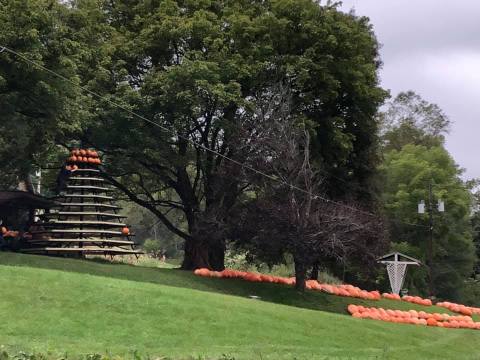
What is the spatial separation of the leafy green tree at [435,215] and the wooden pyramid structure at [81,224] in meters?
25.1

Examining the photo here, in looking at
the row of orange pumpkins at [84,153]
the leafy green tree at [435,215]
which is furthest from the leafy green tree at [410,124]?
the row of orange pumpkins at [84,153]

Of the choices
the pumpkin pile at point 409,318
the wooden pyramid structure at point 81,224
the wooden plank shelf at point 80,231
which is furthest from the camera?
the wooden pyramid structure at point 81,224

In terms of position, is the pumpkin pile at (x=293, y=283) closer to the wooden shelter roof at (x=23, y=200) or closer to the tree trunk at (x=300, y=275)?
the tree trunk at (x=300, y=275)

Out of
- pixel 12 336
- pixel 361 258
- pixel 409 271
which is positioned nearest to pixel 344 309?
pixel 361 258

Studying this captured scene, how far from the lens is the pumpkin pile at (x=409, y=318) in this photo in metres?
23.2

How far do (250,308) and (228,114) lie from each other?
1402 cm

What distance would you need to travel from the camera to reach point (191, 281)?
967 inches

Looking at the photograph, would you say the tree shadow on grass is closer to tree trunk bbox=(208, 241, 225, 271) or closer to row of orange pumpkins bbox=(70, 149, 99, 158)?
tree trunk bbox=(208, 241, 225, 271)

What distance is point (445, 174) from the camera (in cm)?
5062

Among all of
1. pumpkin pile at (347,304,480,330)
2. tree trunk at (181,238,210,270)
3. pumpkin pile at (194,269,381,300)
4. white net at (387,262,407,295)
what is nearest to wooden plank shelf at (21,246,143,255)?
pumpkin pile at (194,269,381,300)

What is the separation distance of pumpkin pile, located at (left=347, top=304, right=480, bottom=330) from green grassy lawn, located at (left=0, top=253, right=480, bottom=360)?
2.35 metres

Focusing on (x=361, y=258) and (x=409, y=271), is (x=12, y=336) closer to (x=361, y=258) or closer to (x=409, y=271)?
(x=361, y=258)

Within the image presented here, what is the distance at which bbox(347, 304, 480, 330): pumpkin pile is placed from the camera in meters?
23.2

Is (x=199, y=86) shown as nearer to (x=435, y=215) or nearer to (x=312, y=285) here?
(x=312, y=285)
